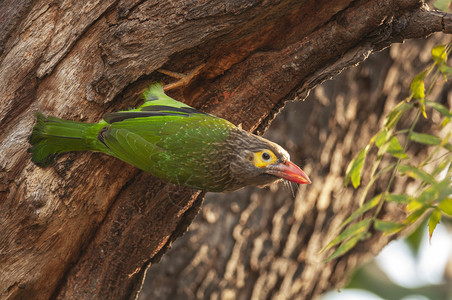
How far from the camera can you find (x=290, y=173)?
2.73m

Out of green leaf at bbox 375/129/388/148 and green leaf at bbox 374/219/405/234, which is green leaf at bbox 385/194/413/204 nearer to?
green leaf at bbox 374/219/405/234

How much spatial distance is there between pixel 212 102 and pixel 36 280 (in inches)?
53.2

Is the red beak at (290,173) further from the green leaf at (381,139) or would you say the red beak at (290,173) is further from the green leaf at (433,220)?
the green leaf at (433,220)

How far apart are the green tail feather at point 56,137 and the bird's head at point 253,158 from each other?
27.7 inches

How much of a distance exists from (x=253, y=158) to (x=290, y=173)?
0.23 m

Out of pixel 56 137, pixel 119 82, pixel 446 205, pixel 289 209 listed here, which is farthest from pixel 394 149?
pixel 289 209

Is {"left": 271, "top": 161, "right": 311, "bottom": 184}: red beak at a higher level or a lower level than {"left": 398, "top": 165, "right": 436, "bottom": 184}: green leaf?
lower

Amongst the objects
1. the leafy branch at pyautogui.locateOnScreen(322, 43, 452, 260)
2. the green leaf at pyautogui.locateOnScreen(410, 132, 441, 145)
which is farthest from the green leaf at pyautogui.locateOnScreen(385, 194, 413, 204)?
the green leaf at pyautogui.locateOnScreen(410, 132, 441, 145)

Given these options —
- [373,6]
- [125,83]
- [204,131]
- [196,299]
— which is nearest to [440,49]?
[373,6]

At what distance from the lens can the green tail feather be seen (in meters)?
2.71

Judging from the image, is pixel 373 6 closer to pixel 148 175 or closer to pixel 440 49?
pixel 440 49

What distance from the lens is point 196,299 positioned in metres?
4.46

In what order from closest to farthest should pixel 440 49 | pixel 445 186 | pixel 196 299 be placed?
1. pixel 445 186
2. pixel 440 49
3. pixel 196 299

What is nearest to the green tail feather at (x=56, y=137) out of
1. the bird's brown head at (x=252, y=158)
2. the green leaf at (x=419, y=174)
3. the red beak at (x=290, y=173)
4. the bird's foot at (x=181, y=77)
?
the bird's foot at (x=181, y=77)
